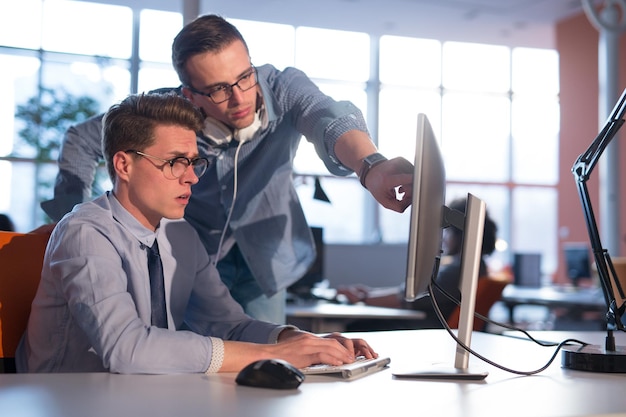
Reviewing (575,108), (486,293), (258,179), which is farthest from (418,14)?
(258,179)

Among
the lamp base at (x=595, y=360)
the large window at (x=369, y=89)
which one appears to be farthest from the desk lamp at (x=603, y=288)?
the large window at (x=369, y=89)

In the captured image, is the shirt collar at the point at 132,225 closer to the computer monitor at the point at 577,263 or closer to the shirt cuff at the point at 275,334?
the shirt cuff at the point at 275,334

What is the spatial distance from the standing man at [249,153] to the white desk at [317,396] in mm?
754

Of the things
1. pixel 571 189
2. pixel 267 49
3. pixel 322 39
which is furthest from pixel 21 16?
pixel 571 189

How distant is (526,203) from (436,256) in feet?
37.9

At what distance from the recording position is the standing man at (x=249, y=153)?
2.03 metres

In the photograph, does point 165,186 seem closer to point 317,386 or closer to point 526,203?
point 317,386

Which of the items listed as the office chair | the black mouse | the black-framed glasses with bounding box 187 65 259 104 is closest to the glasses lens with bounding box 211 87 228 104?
the black-framed glasses with bounding box 187 65 259 104

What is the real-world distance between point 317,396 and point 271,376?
0.28ft

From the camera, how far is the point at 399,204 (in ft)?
5.09

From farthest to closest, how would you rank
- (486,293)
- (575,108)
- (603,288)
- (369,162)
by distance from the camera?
(575,108)
(486,293)
(369,162)
(603,288)

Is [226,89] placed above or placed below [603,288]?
above

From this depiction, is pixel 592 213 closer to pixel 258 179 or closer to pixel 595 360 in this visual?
pixel 595 360

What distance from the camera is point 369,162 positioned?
1753 mm
